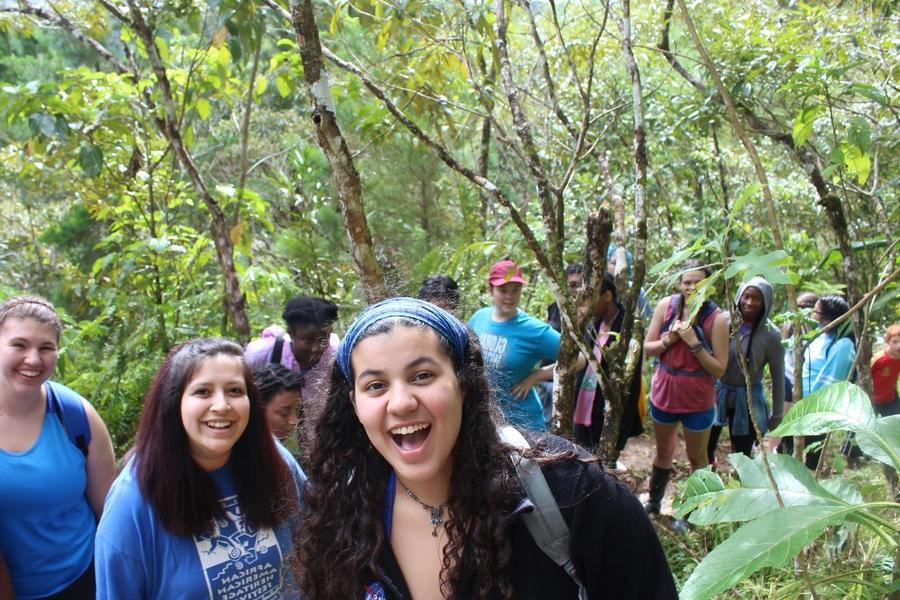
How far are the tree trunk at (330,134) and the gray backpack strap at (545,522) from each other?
1169 mm

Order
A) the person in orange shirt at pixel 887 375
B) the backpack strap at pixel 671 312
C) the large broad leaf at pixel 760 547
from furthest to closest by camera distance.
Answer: the person in orange shirt at pixel 887 375 → the backpack strap at pixel 671 312 → the large broad leaf at pixel 760 547

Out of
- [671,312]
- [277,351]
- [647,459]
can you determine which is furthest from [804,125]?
[647,459]

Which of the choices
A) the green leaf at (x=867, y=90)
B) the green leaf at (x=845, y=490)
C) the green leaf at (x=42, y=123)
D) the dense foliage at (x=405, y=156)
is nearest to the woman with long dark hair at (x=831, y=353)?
the dense foliage at (x=405, y=156)

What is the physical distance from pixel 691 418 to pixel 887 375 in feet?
5.53

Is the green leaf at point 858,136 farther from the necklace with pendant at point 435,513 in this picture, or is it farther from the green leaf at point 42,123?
the green leaf at point 42,123

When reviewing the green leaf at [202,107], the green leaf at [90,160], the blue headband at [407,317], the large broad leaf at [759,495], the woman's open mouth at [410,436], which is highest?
the green leaf at [202,107]

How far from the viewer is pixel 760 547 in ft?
3.84

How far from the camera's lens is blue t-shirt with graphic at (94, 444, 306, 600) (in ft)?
6.22

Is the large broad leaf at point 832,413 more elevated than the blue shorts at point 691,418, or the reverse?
the large broad leaf at point 832,413

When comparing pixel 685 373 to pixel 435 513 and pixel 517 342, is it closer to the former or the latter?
pixel 517 342

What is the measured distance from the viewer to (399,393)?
1.42 m

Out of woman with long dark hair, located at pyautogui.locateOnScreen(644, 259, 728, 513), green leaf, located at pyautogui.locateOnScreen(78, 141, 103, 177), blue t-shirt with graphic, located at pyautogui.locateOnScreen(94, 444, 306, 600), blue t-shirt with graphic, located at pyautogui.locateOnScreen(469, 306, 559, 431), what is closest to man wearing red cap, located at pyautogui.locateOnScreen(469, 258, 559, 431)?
blue t-shirt with graphic, located at pyautogui.locateOnScreen(469, 306, 559, 431)

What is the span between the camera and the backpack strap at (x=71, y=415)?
2729 millimetres

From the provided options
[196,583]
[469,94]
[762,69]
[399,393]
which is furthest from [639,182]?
[469,94]
